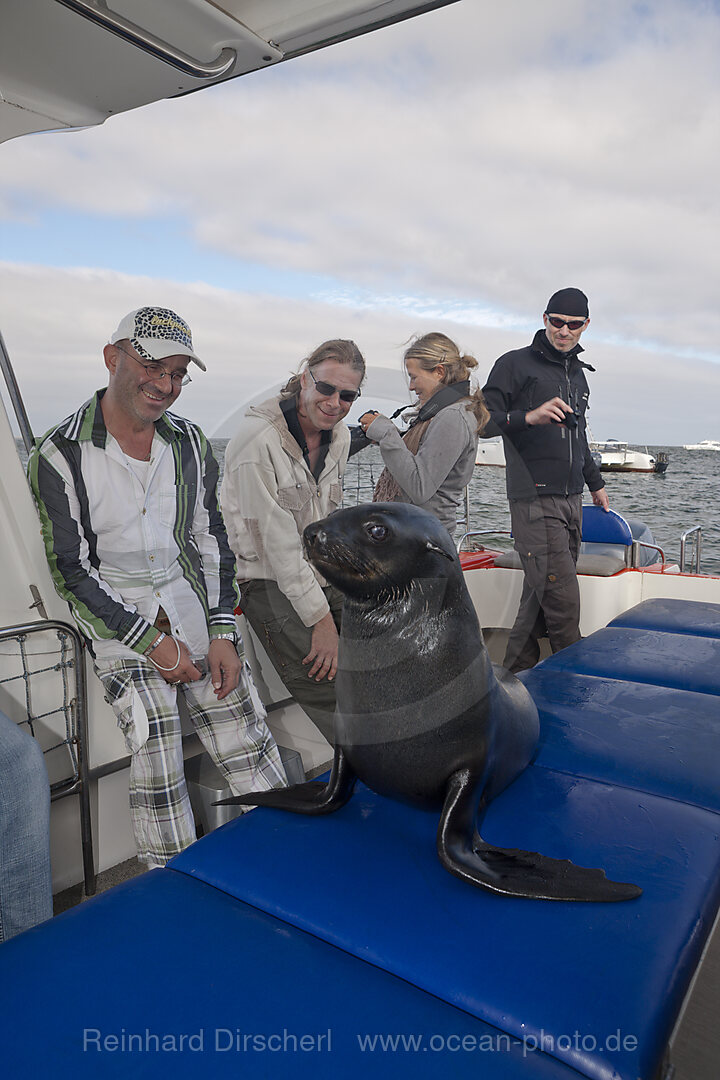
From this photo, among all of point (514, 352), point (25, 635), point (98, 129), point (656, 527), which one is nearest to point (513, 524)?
point (514, 352)

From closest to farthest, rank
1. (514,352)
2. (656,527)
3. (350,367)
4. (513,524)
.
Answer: (350,367), (514,352), (513,524), (656,527)

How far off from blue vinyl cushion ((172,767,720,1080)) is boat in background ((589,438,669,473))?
1.19 m

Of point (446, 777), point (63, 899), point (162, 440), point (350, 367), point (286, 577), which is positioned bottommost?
point (63, 899)

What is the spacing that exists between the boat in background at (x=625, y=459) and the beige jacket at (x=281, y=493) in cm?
105

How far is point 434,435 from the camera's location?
1265 millimetres

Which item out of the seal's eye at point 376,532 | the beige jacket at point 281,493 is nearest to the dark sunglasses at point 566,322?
the beige jacket at point 281,493

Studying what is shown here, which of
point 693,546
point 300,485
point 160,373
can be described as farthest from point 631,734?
point 693,546

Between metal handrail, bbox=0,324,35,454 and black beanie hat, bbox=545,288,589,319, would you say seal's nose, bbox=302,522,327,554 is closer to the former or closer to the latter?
black beanie hat, bbox=545,288,589,319

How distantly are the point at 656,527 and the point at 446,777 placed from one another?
293cm

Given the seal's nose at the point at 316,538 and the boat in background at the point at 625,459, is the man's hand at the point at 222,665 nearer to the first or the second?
the seal's nose at the point at 316,538

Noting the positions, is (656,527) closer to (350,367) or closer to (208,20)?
(350,367)

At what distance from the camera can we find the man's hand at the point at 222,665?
5.38 ft

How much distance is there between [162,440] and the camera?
5.10 ft

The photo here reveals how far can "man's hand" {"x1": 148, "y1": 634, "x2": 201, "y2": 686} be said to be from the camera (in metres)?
1.51
